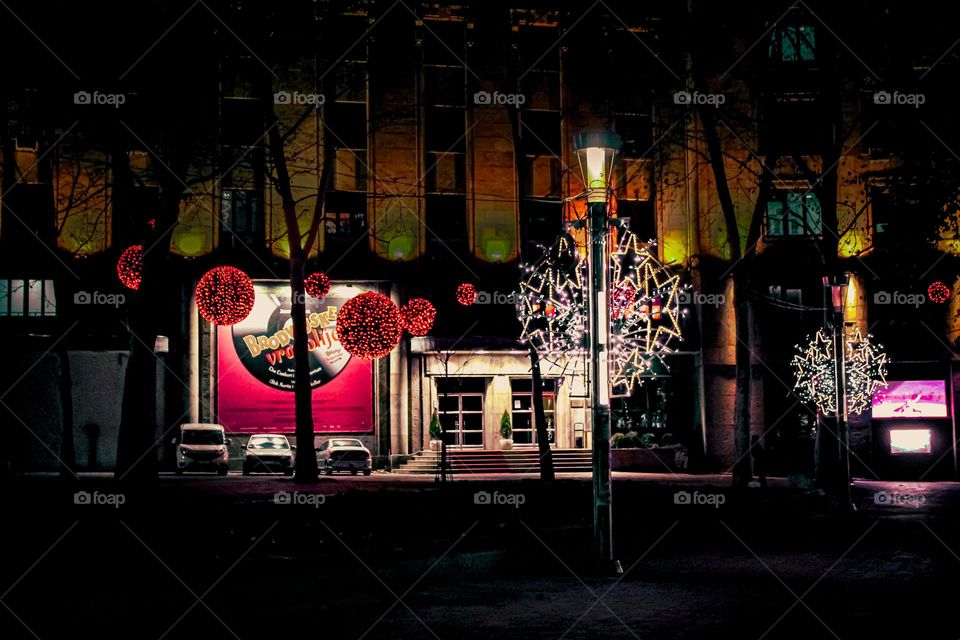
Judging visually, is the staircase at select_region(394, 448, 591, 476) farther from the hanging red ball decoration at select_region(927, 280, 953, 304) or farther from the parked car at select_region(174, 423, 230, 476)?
the hanging red ball decoration at select_region(927, 280, 953, 304)

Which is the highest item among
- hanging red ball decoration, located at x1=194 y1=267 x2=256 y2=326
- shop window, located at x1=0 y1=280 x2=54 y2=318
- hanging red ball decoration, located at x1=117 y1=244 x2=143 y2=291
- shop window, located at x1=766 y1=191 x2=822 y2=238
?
shop window, located at x1=766 y1=191 x2=822 y2=238

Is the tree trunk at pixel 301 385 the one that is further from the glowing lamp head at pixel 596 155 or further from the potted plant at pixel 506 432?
the potted plant at pixel 506 432

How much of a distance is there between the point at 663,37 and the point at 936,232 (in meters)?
11.9

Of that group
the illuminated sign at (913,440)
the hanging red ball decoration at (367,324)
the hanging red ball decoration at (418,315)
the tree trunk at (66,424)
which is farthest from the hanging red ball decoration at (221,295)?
the illuminated sign at (913,440)

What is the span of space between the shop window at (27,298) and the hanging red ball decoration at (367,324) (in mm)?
21411

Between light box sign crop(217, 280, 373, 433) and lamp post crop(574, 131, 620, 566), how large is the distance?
25.8 meters

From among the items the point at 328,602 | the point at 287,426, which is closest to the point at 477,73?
the point at 287,426

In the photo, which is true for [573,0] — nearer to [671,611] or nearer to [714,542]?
[714,542]

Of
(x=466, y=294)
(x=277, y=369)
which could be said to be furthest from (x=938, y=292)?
(x=277, y=369)

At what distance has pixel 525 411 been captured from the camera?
141 ft

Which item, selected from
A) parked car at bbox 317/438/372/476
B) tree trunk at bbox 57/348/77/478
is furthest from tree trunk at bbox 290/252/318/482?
parked car at bbox 317/438/372/476

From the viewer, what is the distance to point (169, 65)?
19781 mm

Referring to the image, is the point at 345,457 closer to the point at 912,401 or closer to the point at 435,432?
the point at 435,432

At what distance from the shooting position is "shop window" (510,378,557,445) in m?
42.8
